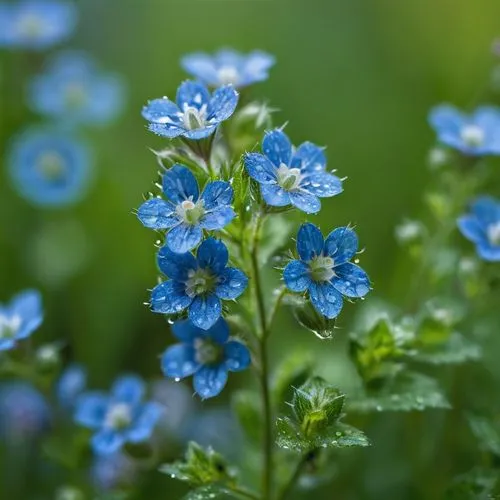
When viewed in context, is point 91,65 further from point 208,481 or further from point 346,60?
point 208,481

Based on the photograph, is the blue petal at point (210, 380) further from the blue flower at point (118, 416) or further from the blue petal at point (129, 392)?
the blue petal at point (129, 392)

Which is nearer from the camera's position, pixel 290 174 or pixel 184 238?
pixel 184 238

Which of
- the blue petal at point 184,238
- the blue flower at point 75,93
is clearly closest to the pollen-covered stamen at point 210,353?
the blue petal at point 184,238

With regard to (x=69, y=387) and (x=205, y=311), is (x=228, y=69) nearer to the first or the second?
(x=205, y=311)

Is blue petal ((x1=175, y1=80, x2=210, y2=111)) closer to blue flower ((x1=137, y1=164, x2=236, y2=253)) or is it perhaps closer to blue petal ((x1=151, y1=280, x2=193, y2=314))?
blue flower ((x1=137, y1=164, x2=236, y2=253))

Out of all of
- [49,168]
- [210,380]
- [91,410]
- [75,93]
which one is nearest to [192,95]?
[210,380]

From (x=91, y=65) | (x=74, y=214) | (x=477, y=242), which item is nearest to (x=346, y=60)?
(x=91, y=65)
